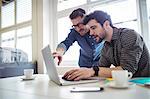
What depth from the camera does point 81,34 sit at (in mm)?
2041

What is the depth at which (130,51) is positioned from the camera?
1148mm

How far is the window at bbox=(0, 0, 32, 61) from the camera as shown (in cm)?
348

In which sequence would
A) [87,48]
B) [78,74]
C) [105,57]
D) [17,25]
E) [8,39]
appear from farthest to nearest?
[8,39], [17,25], [87,48], [105,57], [78,74]

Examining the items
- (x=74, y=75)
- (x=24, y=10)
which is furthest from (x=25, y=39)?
(x=74, y=75)

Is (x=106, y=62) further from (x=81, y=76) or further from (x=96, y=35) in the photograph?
(x=81, y=76)

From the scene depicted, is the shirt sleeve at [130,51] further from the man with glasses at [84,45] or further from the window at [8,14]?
the window at [8,14]

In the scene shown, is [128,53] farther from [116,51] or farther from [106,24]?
[106,24]

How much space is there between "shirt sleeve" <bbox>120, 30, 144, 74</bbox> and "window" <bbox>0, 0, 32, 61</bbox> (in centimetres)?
239

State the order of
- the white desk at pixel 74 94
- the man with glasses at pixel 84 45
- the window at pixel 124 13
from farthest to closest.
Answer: the window at pixel 124 13, the man with glasses at pixel 84 45, the white desk at pixel 74 94

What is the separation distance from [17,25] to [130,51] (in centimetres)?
308

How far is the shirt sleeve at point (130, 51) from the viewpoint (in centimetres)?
109

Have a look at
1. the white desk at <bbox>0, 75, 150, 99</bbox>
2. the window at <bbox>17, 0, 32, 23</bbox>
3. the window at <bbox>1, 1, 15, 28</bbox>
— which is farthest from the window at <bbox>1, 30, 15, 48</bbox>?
the white desk at <bbox>0, 75, 150, 99</bbox>

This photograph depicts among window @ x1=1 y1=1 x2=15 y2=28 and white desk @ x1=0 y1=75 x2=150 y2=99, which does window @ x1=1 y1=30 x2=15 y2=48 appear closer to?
window @ x1=1 y1=1 x2=15 y2=28

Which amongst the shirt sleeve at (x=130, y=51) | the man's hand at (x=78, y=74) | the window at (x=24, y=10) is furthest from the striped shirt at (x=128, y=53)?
the window at (x=24, y=10)
